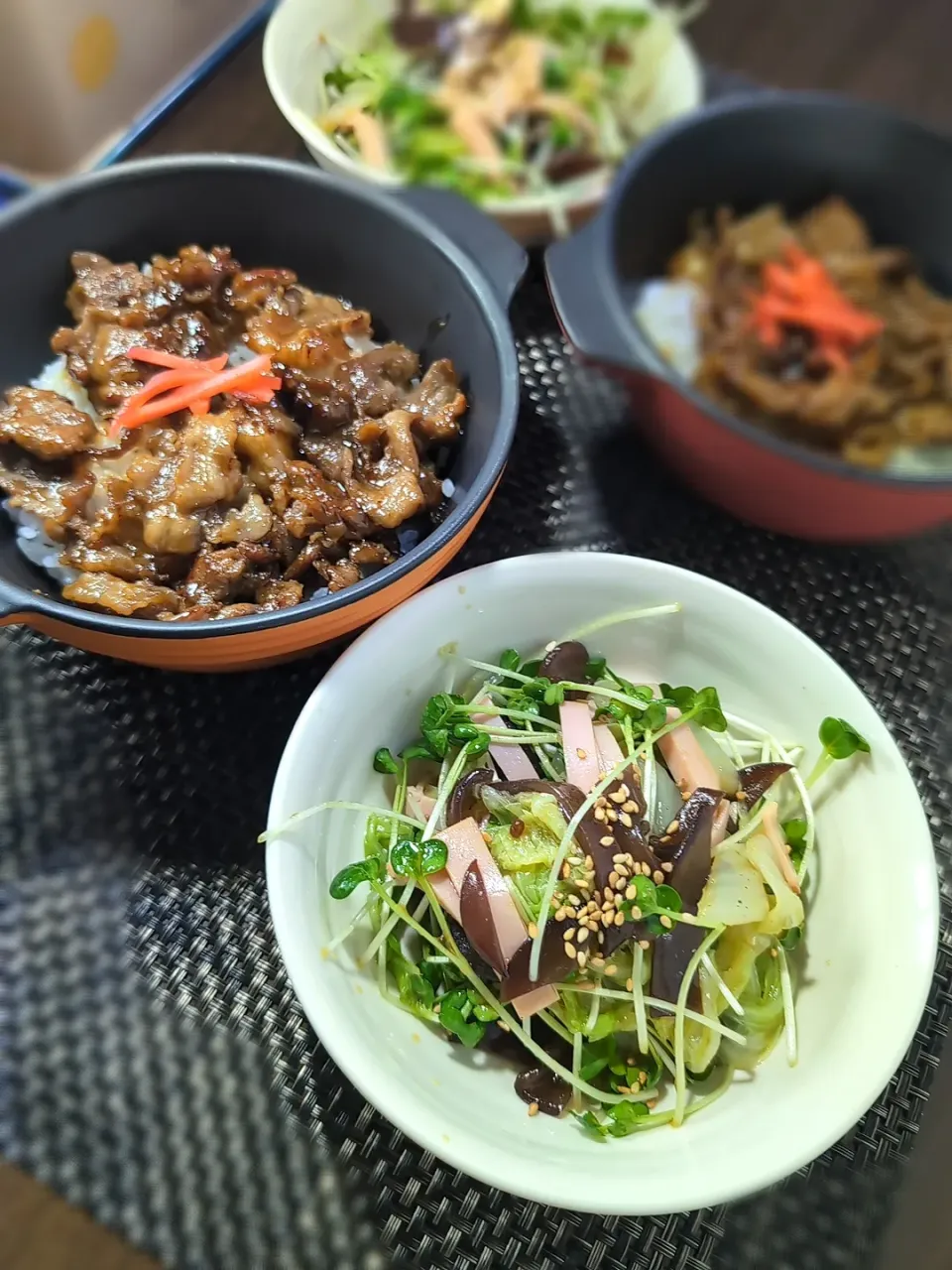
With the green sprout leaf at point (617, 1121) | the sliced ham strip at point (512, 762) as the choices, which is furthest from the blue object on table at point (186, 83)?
the green sprout leaf at point (617, 1121)

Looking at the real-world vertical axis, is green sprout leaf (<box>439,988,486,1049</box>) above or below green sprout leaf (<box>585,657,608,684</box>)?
below

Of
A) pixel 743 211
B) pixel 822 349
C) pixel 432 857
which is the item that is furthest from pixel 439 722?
pixel 743 211

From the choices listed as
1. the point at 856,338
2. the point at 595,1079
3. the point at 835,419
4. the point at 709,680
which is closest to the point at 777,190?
the point at 856,338

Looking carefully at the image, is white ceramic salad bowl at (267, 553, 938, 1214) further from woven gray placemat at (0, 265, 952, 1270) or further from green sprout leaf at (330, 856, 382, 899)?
woven gray placemat at (0, 265, 952, 1270)

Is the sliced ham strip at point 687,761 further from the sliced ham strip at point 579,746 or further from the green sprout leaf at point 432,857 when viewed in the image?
the green sprout leaf at point 432,857

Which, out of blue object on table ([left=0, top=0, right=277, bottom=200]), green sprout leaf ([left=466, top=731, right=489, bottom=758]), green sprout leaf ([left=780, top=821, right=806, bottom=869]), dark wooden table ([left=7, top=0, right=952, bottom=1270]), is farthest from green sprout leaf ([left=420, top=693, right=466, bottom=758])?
blue object on table ([left=0, top=0, right=277, bottom=200])

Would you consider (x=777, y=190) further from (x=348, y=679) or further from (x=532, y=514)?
(x=348, y=679)
